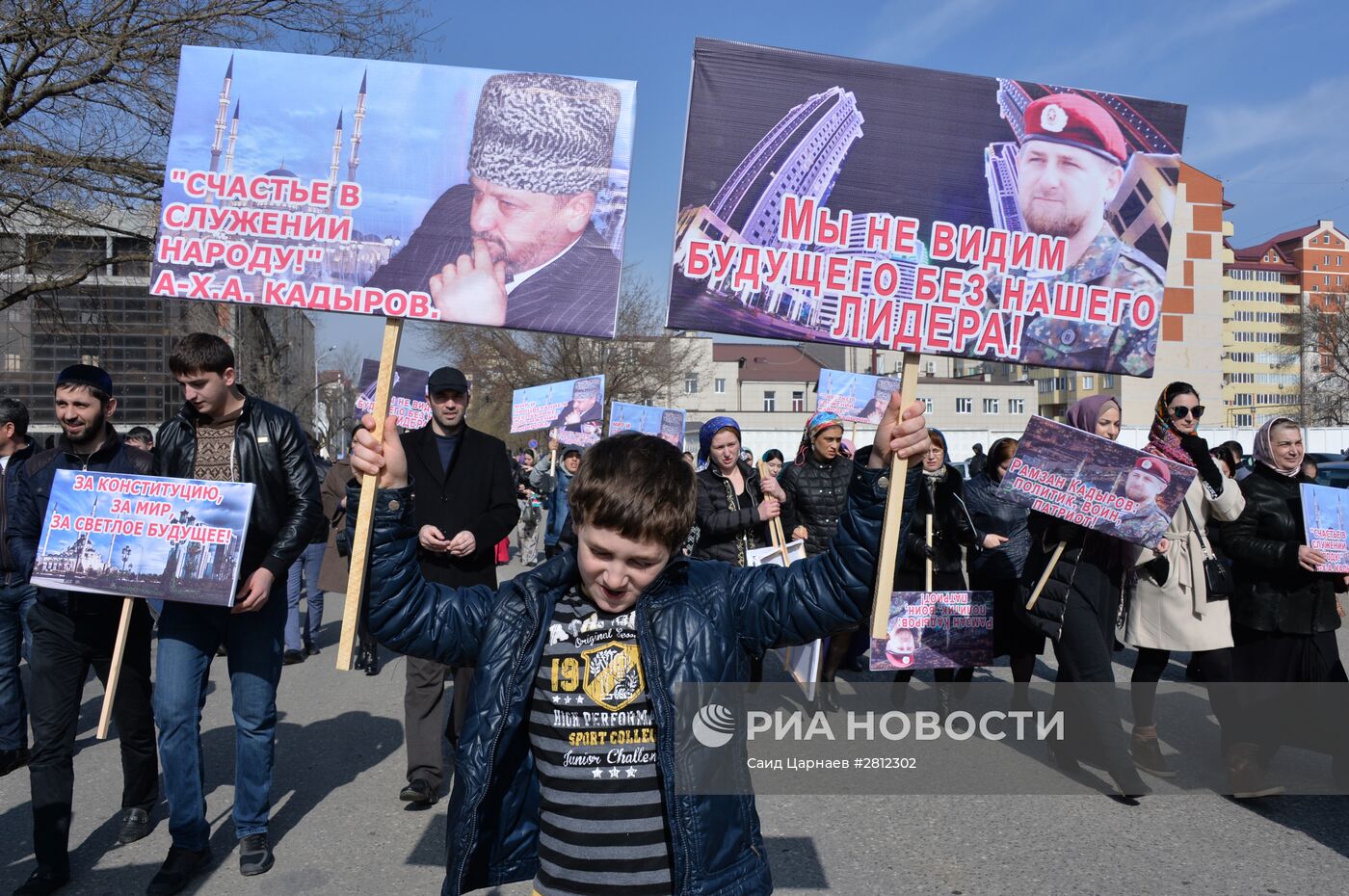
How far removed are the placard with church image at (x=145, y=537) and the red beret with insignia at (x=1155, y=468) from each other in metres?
4.28

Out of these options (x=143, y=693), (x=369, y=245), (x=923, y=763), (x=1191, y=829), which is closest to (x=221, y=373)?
(x=369, y=245)

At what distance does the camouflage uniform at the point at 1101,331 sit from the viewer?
3.34 m

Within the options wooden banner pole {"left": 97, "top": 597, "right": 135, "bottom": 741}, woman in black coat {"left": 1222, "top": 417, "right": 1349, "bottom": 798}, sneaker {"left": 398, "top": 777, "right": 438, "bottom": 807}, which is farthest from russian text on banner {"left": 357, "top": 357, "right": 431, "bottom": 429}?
woman in black coat {"left": 1222, "top": 417, "right": 1349, "bottom": 798}

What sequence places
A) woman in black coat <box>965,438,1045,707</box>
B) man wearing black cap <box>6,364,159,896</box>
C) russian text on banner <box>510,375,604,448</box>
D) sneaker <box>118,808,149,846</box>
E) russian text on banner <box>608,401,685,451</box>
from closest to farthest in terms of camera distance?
man wearing black cap <box>6,364,159,896</box> < sneaker <box>118,808,149,846</box> < woman in black coat <box>965,438,1045,707</box> < russian text on banner <box>608,401,685,451</box> < russian text on banner <box>510,375,604,448</box>

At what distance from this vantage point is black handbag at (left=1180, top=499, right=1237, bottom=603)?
219 inches

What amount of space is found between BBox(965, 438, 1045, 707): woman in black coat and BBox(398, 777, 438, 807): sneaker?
369cm

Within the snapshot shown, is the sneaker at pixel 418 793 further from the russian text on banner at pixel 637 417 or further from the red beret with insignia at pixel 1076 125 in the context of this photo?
the russian text on banner at pixel 637 417

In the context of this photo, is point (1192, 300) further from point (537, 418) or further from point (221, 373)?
point (221, 373)

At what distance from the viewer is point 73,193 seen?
40.2 ft

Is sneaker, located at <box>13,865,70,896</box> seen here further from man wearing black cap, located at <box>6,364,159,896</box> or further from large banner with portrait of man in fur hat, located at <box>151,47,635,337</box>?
large banner with portrait of man in fur hat, located at <box>151,47,635,337</box>

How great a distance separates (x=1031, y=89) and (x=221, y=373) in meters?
3.22

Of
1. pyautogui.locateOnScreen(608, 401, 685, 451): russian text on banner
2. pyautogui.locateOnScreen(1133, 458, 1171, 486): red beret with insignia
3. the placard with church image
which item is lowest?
the placard with church image

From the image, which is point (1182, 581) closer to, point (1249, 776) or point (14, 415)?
point (1249, 776)

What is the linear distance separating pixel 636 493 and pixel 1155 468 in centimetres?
407
